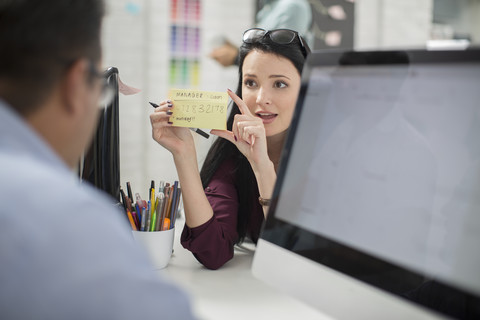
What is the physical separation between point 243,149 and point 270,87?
0.65 ft

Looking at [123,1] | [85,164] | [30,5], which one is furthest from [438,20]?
[30,5]

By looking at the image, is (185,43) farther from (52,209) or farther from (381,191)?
(52,209)

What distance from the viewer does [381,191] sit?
604mm

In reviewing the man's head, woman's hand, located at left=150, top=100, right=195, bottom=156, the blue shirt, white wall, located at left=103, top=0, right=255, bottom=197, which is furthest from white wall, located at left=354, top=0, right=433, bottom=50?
the blue shirt

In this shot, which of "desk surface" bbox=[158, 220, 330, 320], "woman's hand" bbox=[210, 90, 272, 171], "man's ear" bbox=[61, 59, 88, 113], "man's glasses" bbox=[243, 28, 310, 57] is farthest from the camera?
"man's glasses" bbox=[243, 28, 310, 57]

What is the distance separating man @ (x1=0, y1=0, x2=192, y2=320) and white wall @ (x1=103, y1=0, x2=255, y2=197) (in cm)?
260

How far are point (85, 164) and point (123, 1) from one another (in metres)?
2.39

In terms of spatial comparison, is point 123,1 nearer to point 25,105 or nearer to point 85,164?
point 85,164

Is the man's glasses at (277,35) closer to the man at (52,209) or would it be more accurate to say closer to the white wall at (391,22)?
the man at (52,209)

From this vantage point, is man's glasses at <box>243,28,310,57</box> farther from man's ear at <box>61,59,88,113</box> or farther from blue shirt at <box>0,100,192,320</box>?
blue shirt at <box>0,100,192,320</box>

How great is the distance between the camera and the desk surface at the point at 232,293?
29.4 inches

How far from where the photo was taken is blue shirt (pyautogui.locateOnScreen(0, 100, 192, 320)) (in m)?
0.35

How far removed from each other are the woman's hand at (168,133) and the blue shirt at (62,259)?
654mm

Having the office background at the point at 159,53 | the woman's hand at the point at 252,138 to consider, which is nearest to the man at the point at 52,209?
the woman's hand at the point at 252,138
